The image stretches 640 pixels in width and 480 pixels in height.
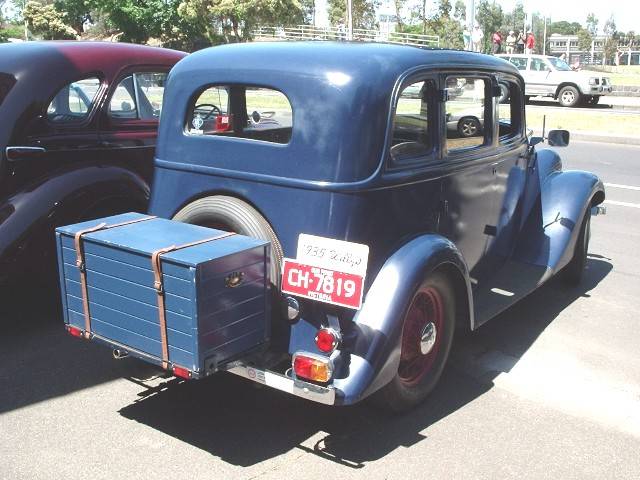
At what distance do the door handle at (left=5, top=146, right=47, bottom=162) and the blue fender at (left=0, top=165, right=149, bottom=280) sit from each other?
0.17m

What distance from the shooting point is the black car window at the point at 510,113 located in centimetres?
485

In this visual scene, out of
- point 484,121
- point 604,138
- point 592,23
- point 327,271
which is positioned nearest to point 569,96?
point 604,138

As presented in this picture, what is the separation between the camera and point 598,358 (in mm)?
4344

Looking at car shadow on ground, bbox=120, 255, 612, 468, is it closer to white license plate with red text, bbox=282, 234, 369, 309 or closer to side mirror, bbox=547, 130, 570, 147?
white license plate with red text, bbox=282, 234, 369, 309

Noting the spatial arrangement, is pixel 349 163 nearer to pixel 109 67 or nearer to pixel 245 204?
pixel 245 204

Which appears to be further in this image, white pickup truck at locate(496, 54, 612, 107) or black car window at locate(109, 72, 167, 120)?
white pickup truck at locate(496, 54, 612, 107)

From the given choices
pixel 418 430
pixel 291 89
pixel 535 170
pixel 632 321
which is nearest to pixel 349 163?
pixel 291 89

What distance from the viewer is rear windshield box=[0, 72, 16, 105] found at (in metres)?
4.66

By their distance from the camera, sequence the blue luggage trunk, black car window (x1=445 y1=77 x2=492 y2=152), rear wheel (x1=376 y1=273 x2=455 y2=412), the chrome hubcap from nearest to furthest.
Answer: the blue luggage trunk < rear wheel (x1=376 y1=273 x2=455 y2=412) < the chrome hubcap < black car window (x1=445 y1=77 x2=492 y2=152)

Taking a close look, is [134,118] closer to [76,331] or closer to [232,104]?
[232,104]

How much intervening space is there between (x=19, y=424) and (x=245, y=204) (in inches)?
62.7

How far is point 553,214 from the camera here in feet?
17.1

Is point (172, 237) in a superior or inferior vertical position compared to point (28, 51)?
inferior

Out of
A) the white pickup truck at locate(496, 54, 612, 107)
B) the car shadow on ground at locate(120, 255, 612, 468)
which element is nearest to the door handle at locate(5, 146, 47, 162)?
the car shadow on ground at locate(120, 255, 612, 468)
